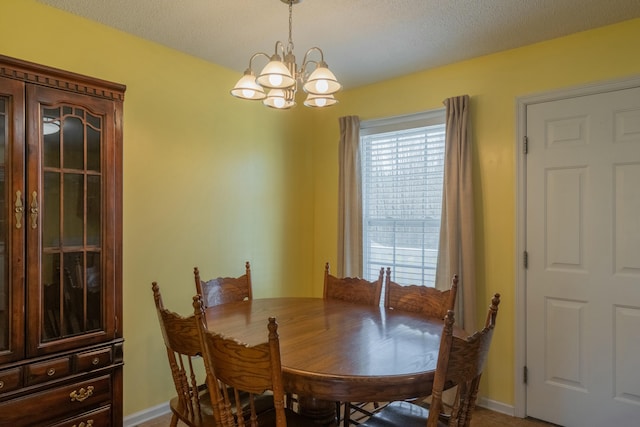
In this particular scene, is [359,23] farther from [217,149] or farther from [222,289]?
[222,289]

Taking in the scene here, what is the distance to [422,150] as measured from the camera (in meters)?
3.24

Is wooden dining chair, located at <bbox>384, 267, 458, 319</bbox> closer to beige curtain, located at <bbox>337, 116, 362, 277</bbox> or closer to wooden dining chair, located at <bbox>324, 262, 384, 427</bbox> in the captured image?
wooden dining chair, located at <bbox>324, 262, 384, 427</bbox>

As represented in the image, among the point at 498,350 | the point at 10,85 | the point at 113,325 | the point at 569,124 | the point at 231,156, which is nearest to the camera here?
the point at 10,85

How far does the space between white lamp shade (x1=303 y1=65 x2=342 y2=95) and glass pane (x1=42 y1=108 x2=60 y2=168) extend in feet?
3.96

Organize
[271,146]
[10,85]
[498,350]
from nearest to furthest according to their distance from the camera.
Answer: [10,85], [498,350], [271,146]

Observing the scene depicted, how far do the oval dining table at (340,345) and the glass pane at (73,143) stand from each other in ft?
3.37

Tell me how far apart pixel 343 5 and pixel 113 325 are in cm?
211

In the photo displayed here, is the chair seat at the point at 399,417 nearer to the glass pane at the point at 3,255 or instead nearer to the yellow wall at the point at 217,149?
the yellow wall at the point at 217,149

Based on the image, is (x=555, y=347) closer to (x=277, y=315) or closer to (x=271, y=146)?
(x=277, y=315)

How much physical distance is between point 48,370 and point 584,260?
9.89 ft

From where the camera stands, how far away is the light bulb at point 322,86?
185cm

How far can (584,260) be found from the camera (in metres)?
2.54

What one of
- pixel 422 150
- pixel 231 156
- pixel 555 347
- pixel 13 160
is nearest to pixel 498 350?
pixel 555 347

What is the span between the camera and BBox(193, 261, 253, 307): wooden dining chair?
2.47 meters
